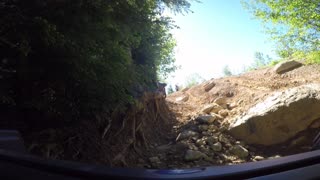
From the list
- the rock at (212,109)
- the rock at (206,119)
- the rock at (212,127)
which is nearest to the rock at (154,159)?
the rock at (212,127)

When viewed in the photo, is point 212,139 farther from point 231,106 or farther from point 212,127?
point 231,106

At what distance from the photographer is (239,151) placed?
8562 mm

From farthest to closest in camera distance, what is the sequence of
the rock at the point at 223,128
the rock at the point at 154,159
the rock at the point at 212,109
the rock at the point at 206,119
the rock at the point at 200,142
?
the rock at the point at 212,109
the rock at the point at 206,119
the rock at the point at 223,128
the rock at the point at 200,142
the rock at the point at 154,159

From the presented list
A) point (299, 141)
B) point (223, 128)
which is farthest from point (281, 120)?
point (223, 128)

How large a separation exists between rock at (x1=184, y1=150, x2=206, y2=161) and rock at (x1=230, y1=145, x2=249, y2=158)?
1.00 metres

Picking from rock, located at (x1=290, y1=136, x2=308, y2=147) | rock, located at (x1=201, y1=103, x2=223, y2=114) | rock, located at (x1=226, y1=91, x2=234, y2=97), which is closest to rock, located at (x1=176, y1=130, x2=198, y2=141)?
rock, located at (x1=201, y1=103, x2=223, y2=114)

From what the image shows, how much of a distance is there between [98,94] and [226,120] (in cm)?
629

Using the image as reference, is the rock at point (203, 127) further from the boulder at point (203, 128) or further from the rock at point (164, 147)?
the rock at point (164, 147)

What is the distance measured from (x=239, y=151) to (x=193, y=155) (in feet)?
4.66

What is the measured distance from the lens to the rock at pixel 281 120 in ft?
29.9

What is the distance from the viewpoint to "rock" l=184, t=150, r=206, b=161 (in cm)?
801

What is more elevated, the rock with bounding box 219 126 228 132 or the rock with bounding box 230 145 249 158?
the rock with bounding box 219 126 228 132

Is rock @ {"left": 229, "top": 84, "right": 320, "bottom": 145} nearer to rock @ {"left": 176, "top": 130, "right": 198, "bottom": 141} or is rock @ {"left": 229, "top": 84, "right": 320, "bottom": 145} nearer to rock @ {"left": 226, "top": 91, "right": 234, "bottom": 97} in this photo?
rock @ {"left": 176, "top": 130, "right": 198, "bottom": 141}

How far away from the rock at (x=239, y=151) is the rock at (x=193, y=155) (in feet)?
3.27
